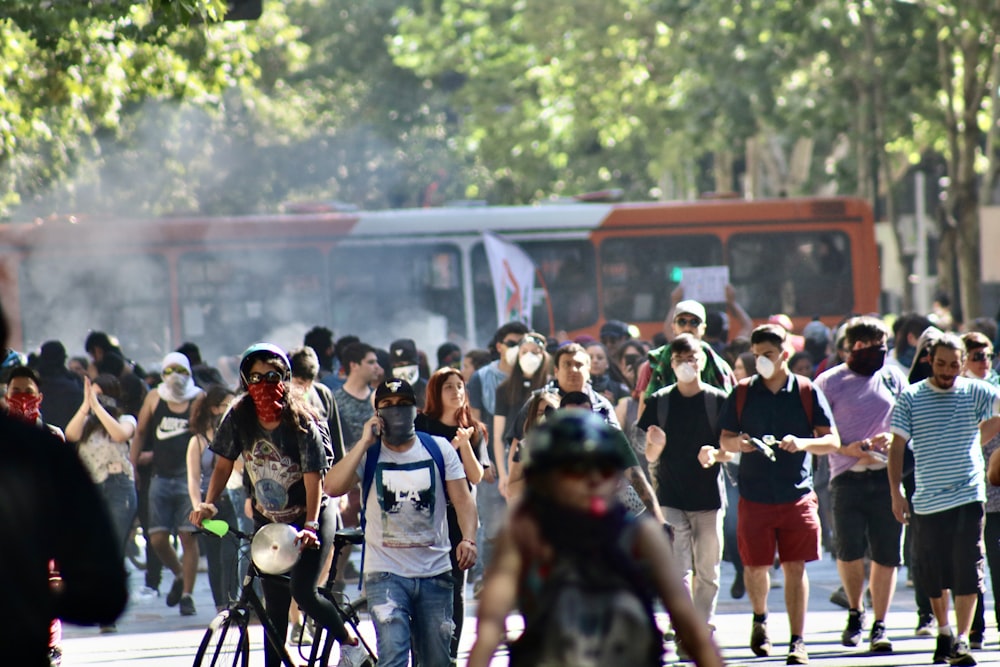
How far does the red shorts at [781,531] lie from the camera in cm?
880

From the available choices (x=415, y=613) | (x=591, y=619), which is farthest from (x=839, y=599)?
(x=591, y=619)

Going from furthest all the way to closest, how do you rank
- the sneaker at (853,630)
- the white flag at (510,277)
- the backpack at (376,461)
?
the white flag at (510,277), the sneaker at (853,630), the backpack at (376,461)

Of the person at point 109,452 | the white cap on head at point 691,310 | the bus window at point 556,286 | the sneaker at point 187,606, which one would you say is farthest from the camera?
the bus window at point 556,286

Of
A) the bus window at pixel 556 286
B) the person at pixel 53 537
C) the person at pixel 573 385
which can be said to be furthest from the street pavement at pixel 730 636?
the bus window at pixel 556 286

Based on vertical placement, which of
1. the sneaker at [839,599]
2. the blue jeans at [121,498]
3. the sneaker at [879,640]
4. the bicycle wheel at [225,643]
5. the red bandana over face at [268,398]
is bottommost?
the sneaker at [839,599]

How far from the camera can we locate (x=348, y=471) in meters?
7.25

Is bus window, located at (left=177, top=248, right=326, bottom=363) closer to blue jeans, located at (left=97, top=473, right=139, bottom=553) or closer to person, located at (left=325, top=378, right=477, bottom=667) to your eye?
blue jeans, located at (left=97, top=473, right=139, bottom=553)

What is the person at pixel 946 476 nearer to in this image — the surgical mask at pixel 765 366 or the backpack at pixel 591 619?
the surgical mask at pixel 765 366

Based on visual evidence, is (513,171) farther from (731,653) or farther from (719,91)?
(731,653)

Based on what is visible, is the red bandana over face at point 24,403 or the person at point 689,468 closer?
the red bandana over face at point 24,403

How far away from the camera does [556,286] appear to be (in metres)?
23.5

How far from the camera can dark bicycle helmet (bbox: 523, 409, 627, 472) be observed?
3.82 metres

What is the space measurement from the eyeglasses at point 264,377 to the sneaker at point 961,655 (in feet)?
11.9

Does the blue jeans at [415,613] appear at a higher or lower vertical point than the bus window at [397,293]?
lower
